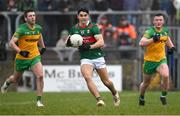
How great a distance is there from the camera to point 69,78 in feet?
93.6

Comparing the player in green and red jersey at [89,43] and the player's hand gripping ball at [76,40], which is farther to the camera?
the player in green and red jersey at [89,43]

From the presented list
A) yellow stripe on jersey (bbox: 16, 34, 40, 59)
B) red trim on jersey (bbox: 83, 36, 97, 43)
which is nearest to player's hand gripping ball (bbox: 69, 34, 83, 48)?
red trim on jersey (bbox: 83, 36, 97, 43)

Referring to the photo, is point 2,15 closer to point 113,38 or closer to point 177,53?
point 113,38

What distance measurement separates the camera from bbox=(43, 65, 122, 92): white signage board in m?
28.5

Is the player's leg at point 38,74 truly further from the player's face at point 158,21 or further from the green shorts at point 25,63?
the player's face at point 158,21

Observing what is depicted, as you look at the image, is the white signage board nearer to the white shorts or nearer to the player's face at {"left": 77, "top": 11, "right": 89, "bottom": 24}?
the white shorts

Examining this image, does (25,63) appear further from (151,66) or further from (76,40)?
(151,66)

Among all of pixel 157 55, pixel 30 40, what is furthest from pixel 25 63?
pixel 157 55

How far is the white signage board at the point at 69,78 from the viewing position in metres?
28.5

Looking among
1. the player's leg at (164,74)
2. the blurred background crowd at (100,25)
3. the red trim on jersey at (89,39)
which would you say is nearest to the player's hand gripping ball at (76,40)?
the red trim on jersey at (89,39)

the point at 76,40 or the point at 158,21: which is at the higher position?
the point at 158,21

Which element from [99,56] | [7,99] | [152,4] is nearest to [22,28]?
[99,56]

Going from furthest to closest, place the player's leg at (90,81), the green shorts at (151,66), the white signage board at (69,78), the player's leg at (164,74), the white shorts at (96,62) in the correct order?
the white signage board at (69,78)
the green shorts at (151,66)
the player's leg at (164,74)
the white shorts at (96,62)
the player's leg at (90,81)

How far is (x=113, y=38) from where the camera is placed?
2917 cm
